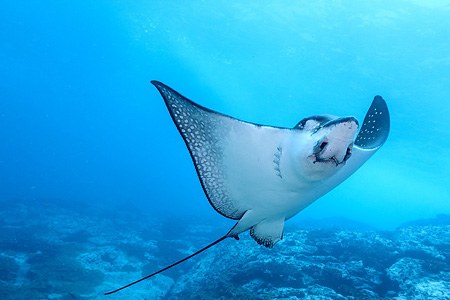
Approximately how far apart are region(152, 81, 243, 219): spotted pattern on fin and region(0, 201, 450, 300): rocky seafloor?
4.79 metres

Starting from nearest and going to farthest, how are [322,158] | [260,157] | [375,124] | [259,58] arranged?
[322,158], [260,157], [375,124], [259,58]

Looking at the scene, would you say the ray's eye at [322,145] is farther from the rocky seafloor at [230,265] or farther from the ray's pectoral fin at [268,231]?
the rocky seafloor at [230,265]

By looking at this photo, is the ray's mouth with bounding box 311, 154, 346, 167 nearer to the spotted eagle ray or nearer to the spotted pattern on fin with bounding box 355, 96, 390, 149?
the spotted eagle ray

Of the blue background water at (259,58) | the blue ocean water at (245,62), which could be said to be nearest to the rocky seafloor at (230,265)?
the blue ocean water at (245,62)

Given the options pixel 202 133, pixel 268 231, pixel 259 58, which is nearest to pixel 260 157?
pixel 202 133

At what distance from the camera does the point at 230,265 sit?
8.98 meters

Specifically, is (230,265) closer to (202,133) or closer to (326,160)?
(202,133)

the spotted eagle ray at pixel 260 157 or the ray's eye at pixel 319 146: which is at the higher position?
the spotted eagle ray at pixel 260 157

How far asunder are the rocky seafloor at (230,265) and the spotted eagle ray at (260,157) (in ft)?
14.3

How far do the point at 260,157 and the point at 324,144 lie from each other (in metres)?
0.72

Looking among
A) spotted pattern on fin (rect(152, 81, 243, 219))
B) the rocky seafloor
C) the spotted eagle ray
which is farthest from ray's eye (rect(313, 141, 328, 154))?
the rocky seafloor

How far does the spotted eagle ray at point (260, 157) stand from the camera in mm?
2406

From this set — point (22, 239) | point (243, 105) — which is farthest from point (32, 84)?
point (22, 239)

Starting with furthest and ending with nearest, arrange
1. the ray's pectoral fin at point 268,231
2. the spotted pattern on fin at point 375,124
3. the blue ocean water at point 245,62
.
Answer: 1. the blue ocean water at point 245,62
2. the ray's pectoral fin at point 268,231
3. the spotted pattern on fin at point 375,124
